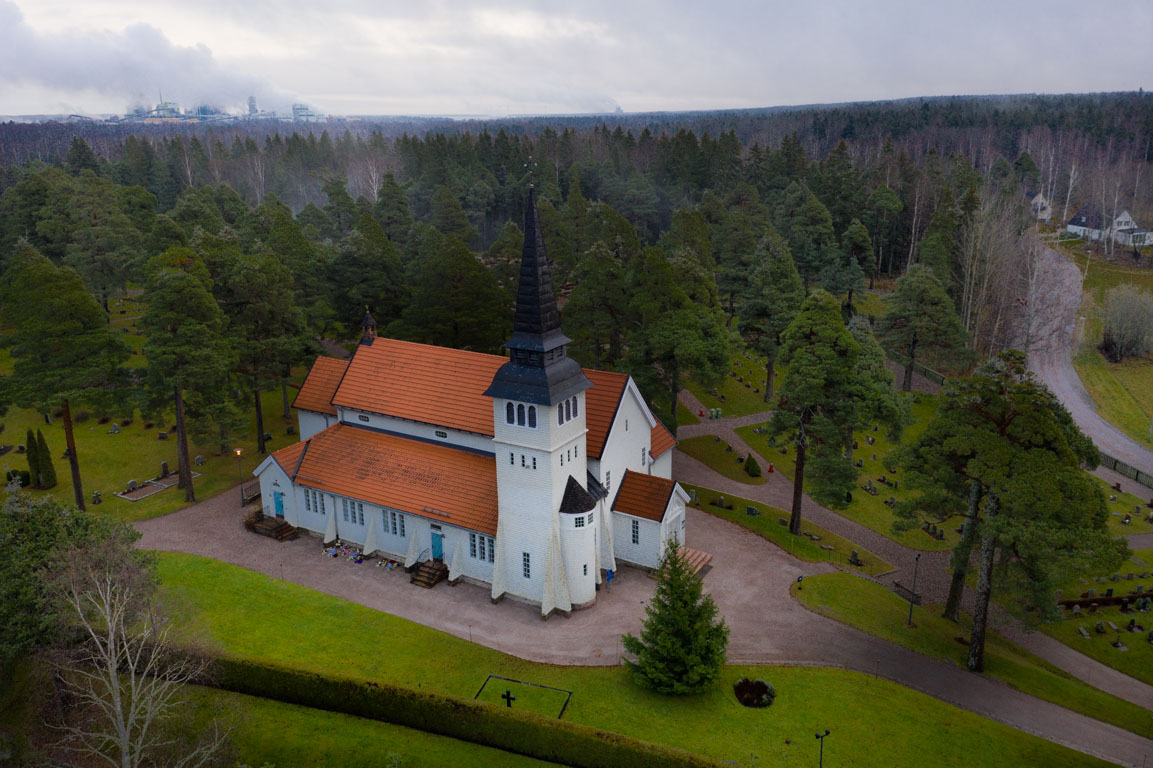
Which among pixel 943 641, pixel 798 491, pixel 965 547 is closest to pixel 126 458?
pixel 798 491

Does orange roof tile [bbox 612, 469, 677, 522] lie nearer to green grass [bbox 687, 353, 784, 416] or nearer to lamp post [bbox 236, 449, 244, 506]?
green grass [bbox 687, 353, 784, 416]

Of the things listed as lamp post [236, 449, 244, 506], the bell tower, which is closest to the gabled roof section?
the bell tower

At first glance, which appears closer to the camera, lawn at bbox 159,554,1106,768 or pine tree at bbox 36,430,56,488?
lawn at bbox 159,554,1106,768

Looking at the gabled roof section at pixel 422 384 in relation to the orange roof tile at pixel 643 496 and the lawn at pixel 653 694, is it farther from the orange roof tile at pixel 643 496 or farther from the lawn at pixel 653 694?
the lawn at pixel 653 694

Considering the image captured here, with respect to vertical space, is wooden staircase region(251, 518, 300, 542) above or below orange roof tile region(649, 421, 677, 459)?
below

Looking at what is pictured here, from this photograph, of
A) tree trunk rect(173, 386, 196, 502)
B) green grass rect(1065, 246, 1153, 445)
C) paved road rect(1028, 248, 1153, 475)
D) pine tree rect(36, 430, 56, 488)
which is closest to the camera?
tree trunk rect(173, 386, 196, 502)

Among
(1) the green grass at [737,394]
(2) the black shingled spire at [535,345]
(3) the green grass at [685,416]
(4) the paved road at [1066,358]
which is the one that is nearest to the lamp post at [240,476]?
(2) the black shingled spire at [535,345]

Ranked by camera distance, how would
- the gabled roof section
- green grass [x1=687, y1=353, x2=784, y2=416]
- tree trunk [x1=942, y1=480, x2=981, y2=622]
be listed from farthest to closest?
green grass [x1=687, y1=353, x2=784, y2=416]
the gabled roof section
tree trunk [x1=942, y1=480, x2=981, y2=622]
